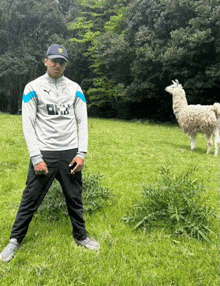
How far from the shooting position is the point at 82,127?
292cm

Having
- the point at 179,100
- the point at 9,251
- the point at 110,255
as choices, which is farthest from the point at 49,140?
the point at 179,100

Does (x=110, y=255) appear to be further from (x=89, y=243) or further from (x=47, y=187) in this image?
(x=47, y=187)

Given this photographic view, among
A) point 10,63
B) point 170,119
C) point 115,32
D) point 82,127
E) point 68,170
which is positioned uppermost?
point 115,32

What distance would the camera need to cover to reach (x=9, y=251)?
8.60 ft

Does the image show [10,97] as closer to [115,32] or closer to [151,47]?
[115,32]

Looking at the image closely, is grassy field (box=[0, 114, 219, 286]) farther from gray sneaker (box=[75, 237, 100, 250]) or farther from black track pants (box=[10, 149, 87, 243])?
black track pants (box=[10, 149, 87, 243])

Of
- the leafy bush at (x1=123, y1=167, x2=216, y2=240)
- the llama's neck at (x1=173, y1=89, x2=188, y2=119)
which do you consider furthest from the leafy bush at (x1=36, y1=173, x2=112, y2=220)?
the llama's neck at (x1=173, y1=89, x2=188, y2=119)

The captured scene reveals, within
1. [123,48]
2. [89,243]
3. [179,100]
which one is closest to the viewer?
[89,243]

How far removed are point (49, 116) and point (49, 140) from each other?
0.26 meters

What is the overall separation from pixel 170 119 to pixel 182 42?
26.9 ft

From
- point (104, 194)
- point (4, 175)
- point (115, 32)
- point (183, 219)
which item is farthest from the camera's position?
point (115, 32)

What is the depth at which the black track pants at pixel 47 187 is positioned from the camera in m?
2.67

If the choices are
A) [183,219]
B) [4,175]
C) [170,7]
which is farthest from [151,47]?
[183,219]

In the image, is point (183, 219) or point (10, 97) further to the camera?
point (10, 97)
